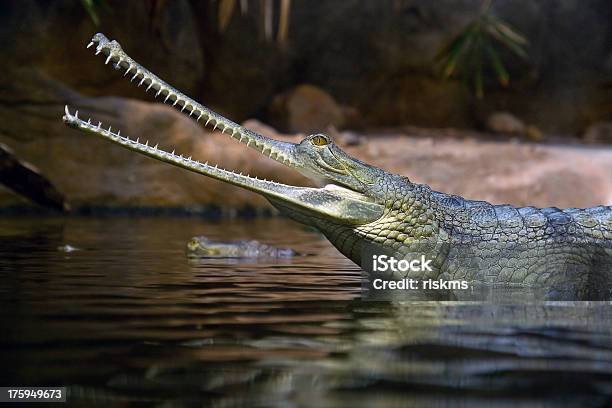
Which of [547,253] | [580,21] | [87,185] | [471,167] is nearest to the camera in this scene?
[547,253]

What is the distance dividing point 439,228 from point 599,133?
15499 millimetres

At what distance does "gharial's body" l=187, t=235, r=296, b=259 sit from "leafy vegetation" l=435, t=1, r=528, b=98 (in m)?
8.84

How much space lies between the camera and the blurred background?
12.1 metres

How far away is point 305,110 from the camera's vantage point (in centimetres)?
1783

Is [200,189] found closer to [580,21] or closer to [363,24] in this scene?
[363,24]

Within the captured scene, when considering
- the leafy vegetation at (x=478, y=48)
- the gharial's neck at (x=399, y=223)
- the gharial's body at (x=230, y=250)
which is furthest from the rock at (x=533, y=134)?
the gharial's neck at (x=399, y=223)

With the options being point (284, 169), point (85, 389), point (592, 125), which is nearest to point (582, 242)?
point (85, 389)

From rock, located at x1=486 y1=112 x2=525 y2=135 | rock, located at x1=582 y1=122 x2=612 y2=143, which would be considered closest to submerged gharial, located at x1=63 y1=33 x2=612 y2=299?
rock, located at x1=486 y1=112 x2=525 y2=135

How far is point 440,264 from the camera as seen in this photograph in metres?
5.11

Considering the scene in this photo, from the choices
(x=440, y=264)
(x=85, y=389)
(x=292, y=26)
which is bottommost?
(x=85, y=389)

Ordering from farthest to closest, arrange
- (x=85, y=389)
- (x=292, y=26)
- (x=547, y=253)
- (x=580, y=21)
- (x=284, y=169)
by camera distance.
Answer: (x=580, y=21) → (x=292, y=26) → (x=284, y=169) → (x=547, y=253) → (x=85, y=389)

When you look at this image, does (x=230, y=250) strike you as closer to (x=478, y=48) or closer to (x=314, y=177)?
(x=314, y=177)

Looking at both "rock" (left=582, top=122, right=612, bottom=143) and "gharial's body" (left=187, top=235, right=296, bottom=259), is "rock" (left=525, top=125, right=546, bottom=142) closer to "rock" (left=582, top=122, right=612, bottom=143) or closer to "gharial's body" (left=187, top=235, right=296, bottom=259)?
"rock" (left=582, top=122, right=612, bottom=143)

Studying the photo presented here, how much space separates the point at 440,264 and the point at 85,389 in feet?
10.2
